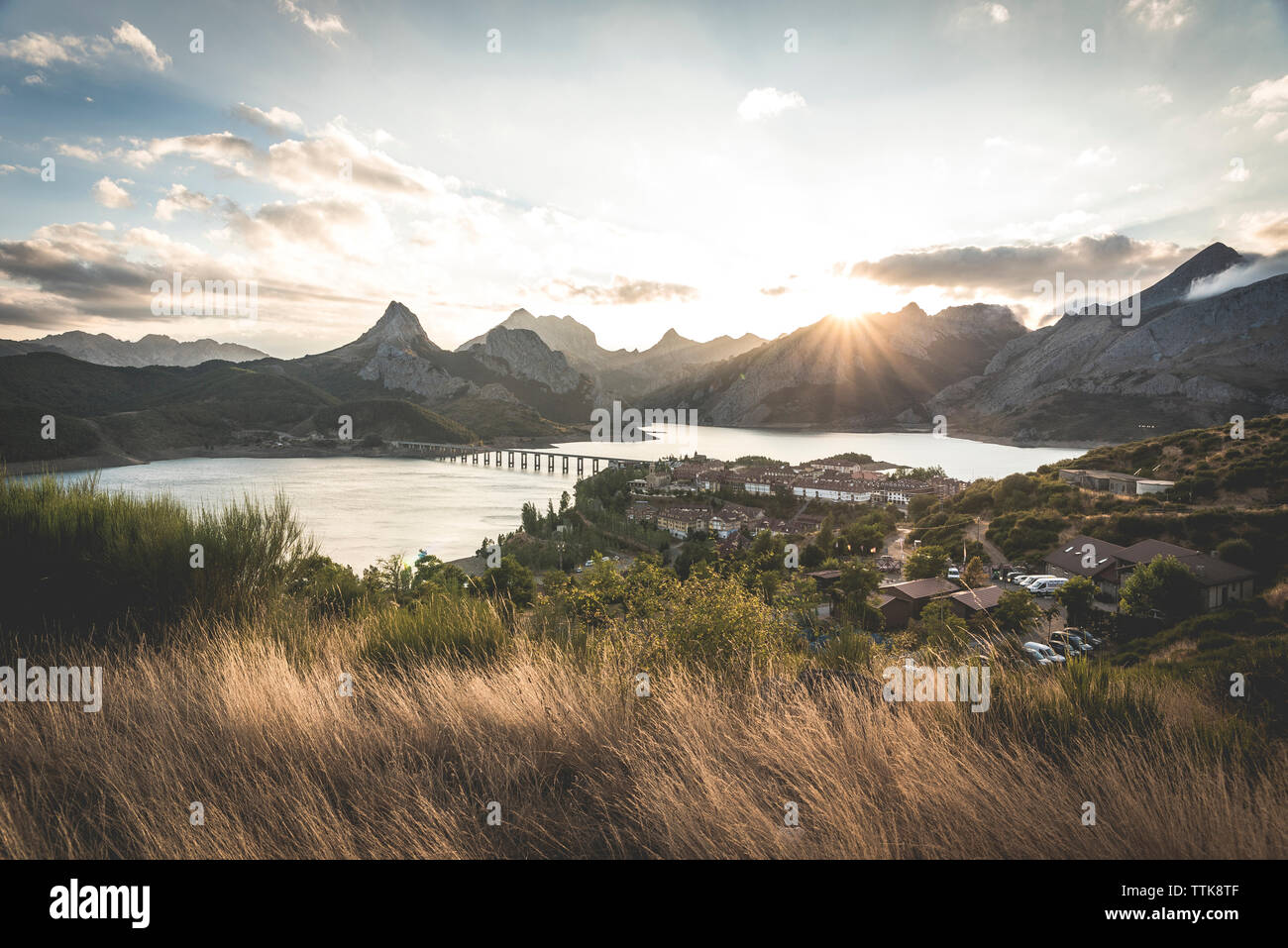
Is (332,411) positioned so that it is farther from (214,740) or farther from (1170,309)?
(1170,309)

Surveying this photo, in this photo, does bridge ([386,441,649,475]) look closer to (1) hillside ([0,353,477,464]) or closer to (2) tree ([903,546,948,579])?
(1) hillside ([0,353,477,464])

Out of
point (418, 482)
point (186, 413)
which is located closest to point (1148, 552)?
point (418, 482)

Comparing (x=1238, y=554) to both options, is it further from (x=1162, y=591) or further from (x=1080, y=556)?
(x=1162, y=591)

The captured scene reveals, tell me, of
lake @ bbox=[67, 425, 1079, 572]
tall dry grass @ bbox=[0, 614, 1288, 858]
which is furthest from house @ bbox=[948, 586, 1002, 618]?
lake @ bbox=[67, 425, 1079, 572]

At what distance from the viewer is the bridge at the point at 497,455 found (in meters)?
132

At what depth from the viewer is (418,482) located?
9575 cm

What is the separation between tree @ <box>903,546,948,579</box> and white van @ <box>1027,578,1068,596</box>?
4.65 meters

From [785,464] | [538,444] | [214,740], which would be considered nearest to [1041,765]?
[214,740]

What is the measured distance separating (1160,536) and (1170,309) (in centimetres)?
17564

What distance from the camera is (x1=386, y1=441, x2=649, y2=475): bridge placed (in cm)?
13162

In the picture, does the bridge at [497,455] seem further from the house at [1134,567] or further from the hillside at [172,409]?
the house at [1134,567]
